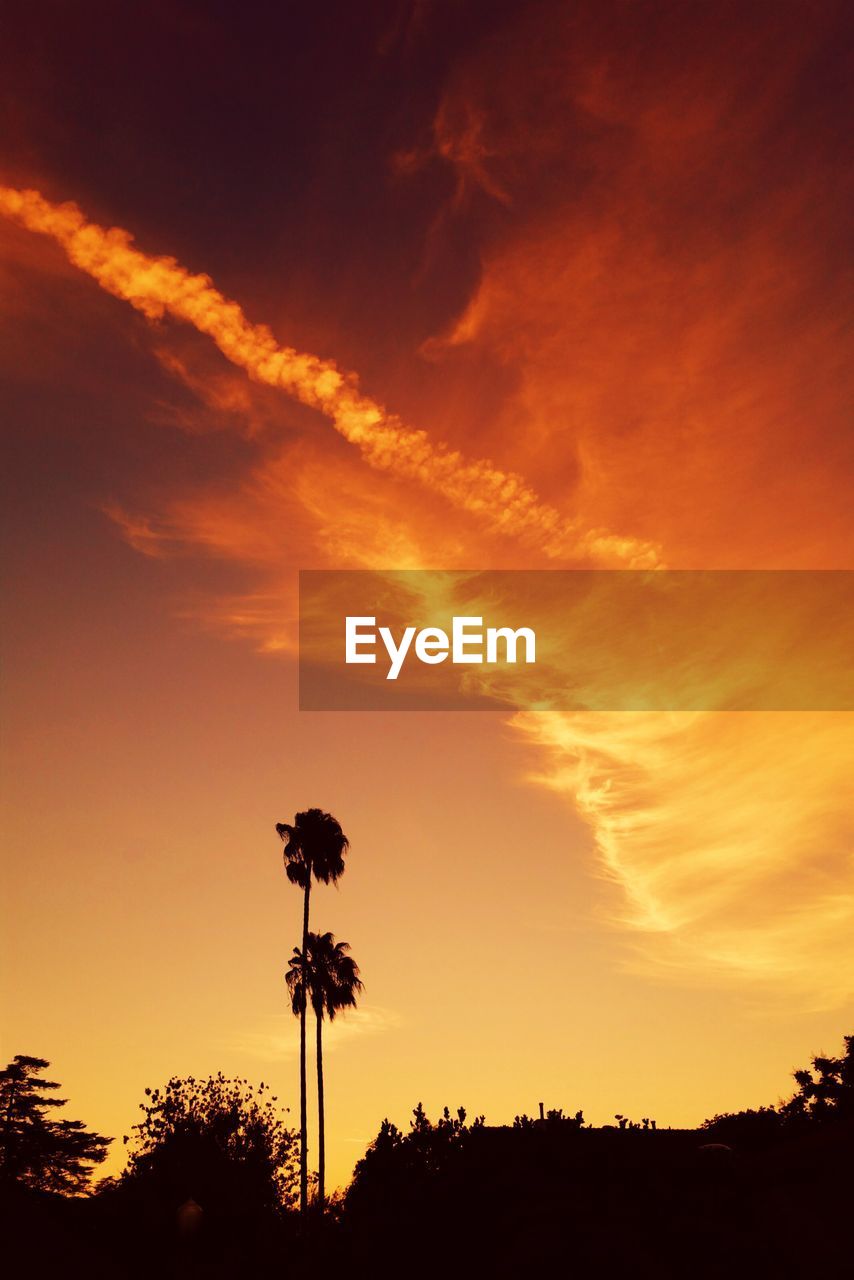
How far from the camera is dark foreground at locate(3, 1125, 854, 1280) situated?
13539 mm

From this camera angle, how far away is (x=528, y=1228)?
1415 centimetres

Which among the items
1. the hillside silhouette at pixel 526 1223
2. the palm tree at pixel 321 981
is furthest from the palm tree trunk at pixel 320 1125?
the hillside silhouette at pixel 526 1223

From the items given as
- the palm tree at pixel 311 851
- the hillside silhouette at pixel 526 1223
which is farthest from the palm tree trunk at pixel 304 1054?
the hillside silhouette at pixel 526 1223

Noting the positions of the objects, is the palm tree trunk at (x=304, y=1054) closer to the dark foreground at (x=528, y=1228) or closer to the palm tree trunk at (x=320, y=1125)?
the palm tree trunk at (x=320, y=1125)

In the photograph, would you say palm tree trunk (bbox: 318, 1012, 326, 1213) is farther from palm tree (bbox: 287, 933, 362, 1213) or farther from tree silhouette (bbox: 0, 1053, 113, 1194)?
tree silhouette (bbox: 0, 1053, 113, 1194)

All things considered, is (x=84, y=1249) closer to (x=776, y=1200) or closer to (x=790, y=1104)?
(x=776, y=1200)

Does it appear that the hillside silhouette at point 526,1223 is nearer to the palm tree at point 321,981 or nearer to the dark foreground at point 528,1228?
the dark foreground at point 528,1228

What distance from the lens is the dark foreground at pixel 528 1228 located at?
13.5 metres

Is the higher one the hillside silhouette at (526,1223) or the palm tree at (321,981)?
the palm tree at (321,981)

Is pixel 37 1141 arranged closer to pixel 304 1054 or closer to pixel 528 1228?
pixel 304 1054

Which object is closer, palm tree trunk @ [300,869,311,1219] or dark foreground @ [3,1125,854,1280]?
dark foreground @ [3,1125,854,1280]

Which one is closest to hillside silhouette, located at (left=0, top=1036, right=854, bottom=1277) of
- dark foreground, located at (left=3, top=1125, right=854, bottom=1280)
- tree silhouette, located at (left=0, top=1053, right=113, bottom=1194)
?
dark foreground, located at (left=3, top=1125, right=854, bottom=1280)

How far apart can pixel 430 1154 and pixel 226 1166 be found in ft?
68.7

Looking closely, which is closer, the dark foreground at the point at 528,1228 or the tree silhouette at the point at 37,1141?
the dark foreground at the point at 528,1228
